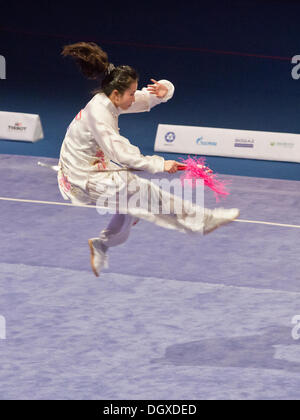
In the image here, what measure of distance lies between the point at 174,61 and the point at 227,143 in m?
3.02

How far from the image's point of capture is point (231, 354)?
217 inches

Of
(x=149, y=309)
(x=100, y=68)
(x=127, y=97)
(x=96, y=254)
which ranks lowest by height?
(x=149, y=309)

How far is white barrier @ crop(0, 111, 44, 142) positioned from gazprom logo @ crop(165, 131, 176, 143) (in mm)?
1715

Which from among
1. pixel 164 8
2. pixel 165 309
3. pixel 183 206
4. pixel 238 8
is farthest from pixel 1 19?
pixel 183 206

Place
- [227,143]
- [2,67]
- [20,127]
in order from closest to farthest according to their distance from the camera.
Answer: [227,143] < [20,127] < [2,67]

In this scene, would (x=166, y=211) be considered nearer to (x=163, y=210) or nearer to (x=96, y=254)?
(x=163, y=210)

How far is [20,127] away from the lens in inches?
402

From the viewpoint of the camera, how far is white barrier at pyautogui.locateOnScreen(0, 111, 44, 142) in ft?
33.1

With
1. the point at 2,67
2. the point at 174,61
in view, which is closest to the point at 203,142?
the point at 174,61

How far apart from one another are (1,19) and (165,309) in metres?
9.27

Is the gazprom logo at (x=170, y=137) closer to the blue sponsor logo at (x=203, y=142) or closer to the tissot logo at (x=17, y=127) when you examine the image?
the blue sponsor logo at (x=203, y=142)

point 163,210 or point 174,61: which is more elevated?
point 174,61

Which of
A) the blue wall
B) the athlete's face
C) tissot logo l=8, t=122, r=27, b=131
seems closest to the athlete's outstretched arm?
the athlete's face

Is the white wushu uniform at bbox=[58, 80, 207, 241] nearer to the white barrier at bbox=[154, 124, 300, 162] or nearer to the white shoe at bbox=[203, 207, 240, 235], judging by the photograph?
the white shoe at bbox=[203, 207, 240, 235]
